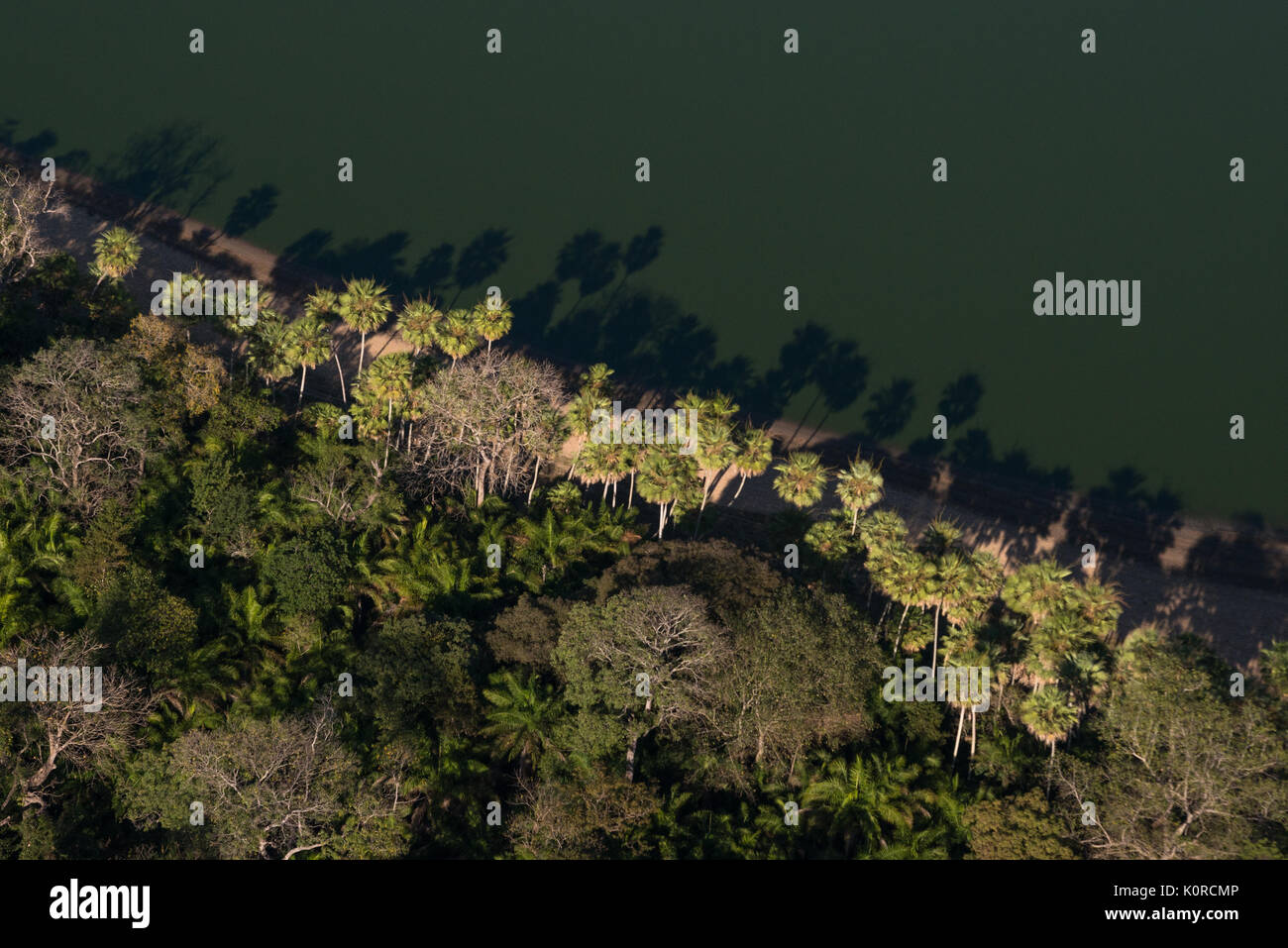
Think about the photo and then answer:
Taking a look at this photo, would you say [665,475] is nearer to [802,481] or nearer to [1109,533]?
[802,481]

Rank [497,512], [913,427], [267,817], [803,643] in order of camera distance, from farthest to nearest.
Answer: [913,427]
[497,512]
[803,643]
[267,817]

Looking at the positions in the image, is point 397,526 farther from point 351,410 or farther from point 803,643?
point 803,643

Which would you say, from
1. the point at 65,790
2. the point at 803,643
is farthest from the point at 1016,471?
the point at 65,790

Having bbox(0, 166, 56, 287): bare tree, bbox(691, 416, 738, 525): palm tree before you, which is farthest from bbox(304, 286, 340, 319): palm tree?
bbox(691, 416, 738, 525): palm tree

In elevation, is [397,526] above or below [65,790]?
above

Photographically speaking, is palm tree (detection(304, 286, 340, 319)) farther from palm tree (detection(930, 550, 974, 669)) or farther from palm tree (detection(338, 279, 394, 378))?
palm tree (detection(930, 550, 974, 669))

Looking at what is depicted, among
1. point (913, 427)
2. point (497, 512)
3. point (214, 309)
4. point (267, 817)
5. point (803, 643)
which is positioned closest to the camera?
point (267, 817)

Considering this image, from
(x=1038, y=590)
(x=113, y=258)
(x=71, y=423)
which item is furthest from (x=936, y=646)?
(x=113, y=258)
